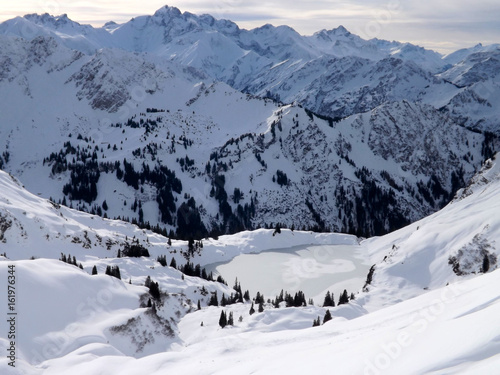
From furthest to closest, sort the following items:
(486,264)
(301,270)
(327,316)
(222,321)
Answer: (301,270) → (486,264) → (327,316) → (222,321)

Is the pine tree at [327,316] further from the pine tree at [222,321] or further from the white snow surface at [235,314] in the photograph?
the pine tree at [222,321]

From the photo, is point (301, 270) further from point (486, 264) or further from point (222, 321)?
point (222, 321)

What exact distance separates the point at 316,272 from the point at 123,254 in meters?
62.9

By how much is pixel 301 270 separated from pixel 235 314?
62.1 metres

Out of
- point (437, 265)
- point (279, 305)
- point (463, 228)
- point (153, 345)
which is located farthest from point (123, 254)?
point (463, 228)


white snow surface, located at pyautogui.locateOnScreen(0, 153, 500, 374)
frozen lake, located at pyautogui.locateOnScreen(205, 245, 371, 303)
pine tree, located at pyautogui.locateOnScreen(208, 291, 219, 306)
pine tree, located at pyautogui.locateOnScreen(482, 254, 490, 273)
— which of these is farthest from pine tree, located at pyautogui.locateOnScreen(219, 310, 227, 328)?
pine tree, located at pyautogui.locateOnScreen(482, 254, 490, 273)

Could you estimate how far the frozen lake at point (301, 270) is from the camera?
389ft

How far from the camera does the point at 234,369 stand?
33094 millimetres

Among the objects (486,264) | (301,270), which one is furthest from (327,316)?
(301,270)

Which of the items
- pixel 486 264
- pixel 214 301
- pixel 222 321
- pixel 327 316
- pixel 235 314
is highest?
pixel 486 264

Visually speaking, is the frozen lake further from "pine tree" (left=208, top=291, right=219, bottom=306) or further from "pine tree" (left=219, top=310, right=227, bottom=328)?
"pine tree" (left=219, top=310, right=227, bottom=328)

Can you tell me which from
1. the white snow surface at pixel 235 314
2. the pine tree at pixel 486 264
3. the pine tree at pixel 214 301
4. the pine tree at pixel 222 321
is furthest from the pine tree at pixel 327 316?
the pine tree at pixel 486 264

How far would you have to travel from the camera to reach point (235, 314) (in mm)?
74625

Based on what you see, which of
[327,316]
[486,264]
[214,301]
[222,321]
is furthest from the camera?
[214,301]
